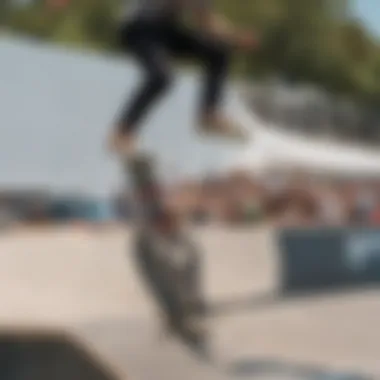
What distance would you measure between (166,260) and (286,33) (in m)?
0.32

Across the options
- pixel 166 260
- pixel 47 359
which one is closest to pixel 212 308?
pixel 166 260

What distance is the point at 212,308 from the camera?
0.97m

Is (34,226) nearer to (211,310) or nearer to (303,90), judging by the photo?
(211,310)

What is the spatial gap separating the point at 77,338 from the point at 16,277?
106mm

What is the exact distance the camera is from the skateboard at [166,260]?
96cm

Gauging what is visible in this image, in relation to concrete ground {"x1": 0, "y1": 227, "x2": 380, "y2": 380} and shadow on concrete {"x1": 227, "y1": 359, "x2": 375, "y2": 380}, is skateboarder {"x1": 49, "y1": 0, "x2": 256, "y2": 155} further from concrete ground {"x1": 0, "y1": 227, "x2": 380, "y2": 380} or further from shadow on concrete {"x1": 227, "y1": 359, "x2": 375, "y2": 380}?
shadow on concrete {"x1": 227, "y1": 359, "x2": 375, "y2": 380}

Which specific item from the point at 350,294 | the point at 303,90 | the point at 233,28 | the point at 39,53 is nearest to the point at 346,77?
the point at 303,90

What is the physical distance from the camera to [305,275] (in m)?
1.00

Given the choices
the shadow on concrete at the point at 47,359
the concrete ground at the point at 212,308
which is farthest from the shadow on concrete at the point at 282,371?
the shadow on concrete at the point at 47,359

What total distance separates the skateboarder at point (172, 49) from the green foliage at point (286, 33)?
2 cm

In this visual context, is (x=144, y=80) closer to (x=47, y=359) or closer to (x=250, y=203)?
(x=250, y=203)

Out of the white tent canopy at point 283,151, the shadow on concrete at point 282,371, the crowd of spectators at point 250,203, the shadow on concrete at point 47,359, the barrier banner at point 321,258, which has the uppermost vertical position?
the white tent canopy at point 283,151

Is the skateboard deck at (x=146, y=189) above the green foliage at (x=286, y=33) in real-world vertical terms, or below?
below

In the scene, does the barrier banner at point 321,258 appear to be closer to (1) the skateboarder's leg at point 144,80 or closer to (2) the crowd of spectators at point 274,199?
(2) the crowd of spectators at point 274,199
